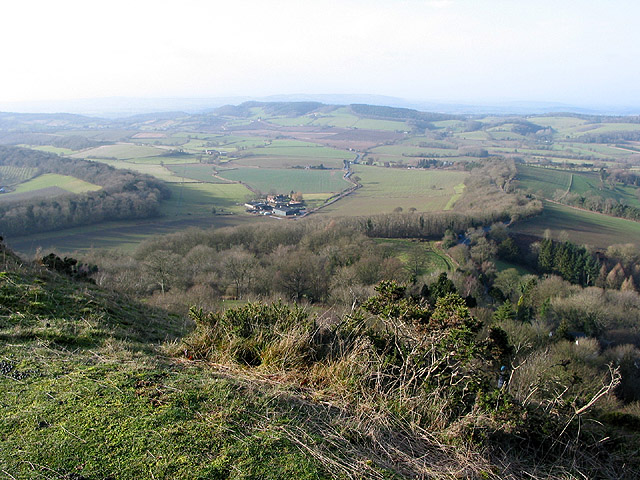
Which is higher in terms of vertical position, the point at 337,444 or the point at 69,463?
the point at 69,463

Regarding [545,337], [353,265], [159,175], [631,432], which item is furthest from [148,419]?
[159,175]

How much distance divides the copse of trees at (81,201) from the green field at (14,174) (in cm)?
166

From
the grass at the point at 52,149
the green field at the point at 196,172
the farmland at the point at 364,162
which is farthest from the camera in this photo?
the grass at the point at 52,149

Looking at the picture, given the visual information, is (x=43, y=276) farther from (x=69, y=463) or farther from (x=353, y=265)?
(x=353, y=265)

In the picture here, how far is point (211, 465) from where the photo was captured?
10.0ft

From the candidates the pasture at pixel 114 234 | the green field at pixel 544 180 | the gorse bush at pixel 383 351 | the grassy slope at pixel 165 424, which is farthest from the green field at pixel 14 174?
the green field at pixel 544 180

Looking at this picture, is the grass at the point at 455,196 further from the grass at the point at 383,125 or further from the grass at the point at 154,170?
the grass at the point at 383,125

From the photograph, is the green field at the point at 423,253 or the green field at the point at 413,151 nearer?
the green field at the point at 423,253

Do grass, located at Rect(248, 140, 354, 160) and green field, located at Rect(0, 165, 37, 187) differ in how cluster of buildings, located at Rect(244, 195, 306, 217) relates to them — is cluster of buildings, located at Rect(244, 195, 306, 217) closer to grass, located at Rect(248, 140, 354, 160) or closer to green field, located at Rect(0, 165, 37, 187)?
green field, located at Rect(0, 165, 37, 187)

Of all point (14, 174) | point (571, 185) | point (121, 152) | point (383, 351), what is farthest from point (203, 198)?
point (571, 185)

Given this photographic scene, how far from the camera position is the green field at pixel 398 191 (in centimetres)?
6446

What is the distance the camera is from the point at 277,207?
63.8 meters

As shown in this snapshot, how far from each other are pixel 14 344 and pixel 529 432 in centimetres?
623

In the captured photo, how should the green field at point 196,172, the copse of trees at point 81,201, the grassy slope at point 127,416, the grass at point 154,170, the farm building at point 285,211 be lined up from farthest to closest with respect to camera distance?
1. the green field at point 196,172
2. the grass at point 154,170
3. the farm building at point 285,211
4. the copse of trees at point 81,201
5. the grassy slope at point 127,416
